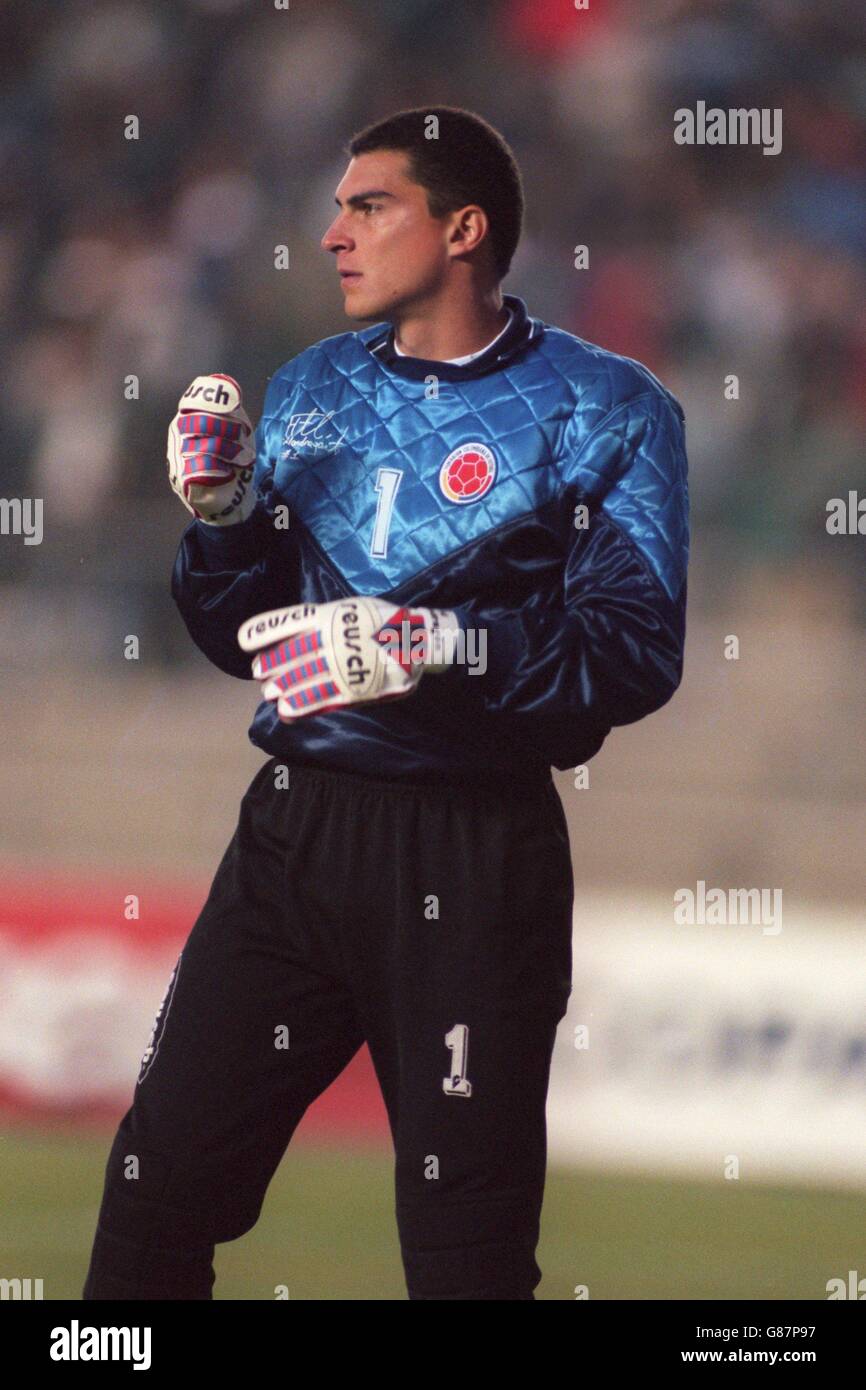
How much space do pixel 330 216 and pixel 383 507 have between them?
4.83 m

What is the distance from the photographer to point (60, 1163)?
5367 millimetres

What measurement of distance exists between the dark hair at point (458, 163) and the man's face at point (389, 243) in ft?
0.07

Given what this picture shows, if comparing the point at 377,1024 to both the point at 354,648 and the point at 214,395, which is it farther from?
the point at 214,395


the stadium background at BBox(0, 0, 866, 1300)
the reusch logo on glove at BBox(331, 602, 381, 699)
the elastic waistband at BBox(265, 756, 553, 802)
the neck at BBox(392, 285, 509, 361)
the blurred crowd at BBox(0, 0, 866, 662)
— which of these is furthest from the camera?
Answer: the blurred crowd at BBox(0, 0, 866, 662)

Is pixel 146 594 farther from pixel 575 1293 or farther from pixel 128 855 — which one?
pixel 575 1293

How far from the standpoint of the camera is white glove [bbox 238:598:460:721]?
94.8 inches

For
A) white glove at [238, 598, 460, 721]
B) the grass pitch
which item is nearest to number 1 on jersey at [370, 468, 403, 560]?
white glove at [238, 598, 460, 721]

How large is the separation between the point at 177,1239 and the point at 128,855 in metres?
3.54

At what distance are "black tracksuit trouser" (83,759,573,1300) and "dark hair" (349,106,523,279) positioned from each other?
0.81 m

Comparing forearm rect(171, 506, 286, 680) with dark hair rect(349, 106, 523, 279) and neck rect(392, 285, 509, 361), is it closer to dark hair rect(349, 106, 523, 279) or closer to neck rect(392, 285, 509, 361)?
neck rect(392, 285, 509, 361)

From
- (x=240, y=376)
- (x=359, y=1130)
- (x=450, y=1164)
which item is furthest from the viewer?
(x=240, y=376)

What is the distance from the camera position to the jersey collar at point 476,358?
9.11ft
